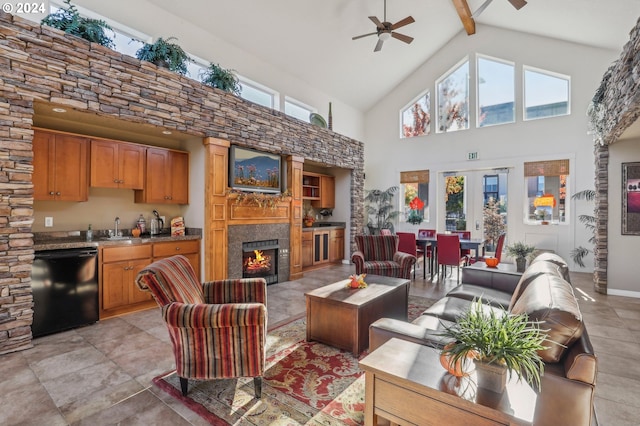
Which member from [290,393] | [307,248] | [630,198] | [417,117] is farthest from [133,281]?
[417,117]

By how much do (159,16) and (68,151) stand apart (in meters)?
2.37

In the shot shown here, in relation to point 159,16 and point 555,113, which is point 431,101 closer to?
point 555,113

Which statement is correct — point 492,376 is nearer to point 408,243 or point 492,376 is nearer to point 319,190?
point 408,243

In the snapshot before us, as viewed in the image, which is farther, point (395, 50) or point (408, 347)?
point (395, 50)

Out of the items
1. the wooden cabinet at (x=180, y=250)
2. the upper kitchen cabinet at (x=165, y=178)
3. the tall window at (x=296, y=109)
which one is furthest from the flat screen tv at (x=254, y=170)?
the tall window at (x=296, y=109)

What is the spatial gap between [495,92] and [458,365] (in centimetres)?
785

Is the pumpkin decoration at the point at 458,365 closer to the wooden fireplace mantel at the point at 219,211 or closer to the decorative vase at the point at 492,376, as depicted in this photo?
the decorative vase at the point at 492,376

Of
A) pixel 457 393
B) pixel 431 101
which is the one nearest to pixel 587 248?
pixel 431 101

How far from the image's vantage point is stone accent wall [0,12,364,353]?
9.28 ft

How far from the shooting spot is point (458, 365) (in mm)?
1394

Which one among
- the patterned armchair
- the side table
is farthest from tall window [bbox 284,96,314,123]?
the side table

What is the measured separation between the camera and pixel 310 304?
306 centimetres

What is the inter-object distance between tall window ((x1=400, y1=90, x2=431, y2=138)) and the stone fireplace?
490 cm

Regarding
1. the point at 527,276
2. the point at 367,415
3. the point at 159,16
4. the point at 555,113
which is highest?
the point at 159,16
